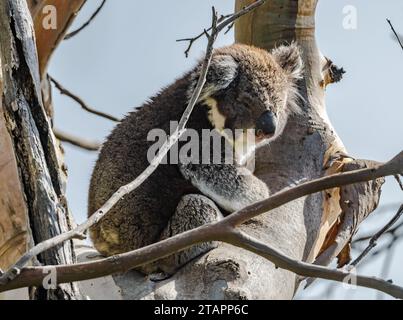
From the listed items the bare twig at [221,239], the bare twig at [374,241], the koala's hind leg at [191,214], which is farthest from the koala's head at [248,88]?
the bare twig at [221,239]

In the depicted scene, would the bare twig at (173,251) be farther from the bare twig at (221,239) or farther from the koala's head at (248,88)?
the koala's head at (248,88)

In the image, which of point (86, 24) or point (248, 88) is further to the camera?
point (86, 24)

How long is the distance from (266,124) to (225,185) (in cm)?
50

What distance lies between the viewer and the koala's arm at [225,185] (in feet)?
16.1

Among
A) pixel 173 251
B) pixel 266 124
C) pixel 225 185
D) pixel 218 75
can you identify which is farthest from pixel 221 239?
pixel 218 75

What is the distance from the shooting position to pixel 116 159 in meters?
4.77

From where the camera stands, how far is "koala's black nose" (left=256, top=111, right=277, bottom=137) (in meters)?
4.96

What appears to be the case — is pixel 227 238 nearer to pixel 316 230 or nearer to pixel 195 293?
pixel 195 293

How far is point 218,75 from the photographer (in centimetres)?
507

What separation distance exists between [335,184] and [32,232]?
4.21 ft

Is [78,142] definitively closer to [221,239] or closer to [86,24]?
[86,24]

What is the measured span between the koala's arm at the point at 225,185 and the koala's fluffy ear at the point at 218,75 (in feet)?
1.82

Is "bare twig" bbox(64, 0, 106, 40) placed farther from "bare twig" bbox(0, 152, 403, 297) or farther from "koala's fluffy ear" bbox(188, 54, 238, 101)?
"bare twig" bbox(0, 152, 403, 297)
